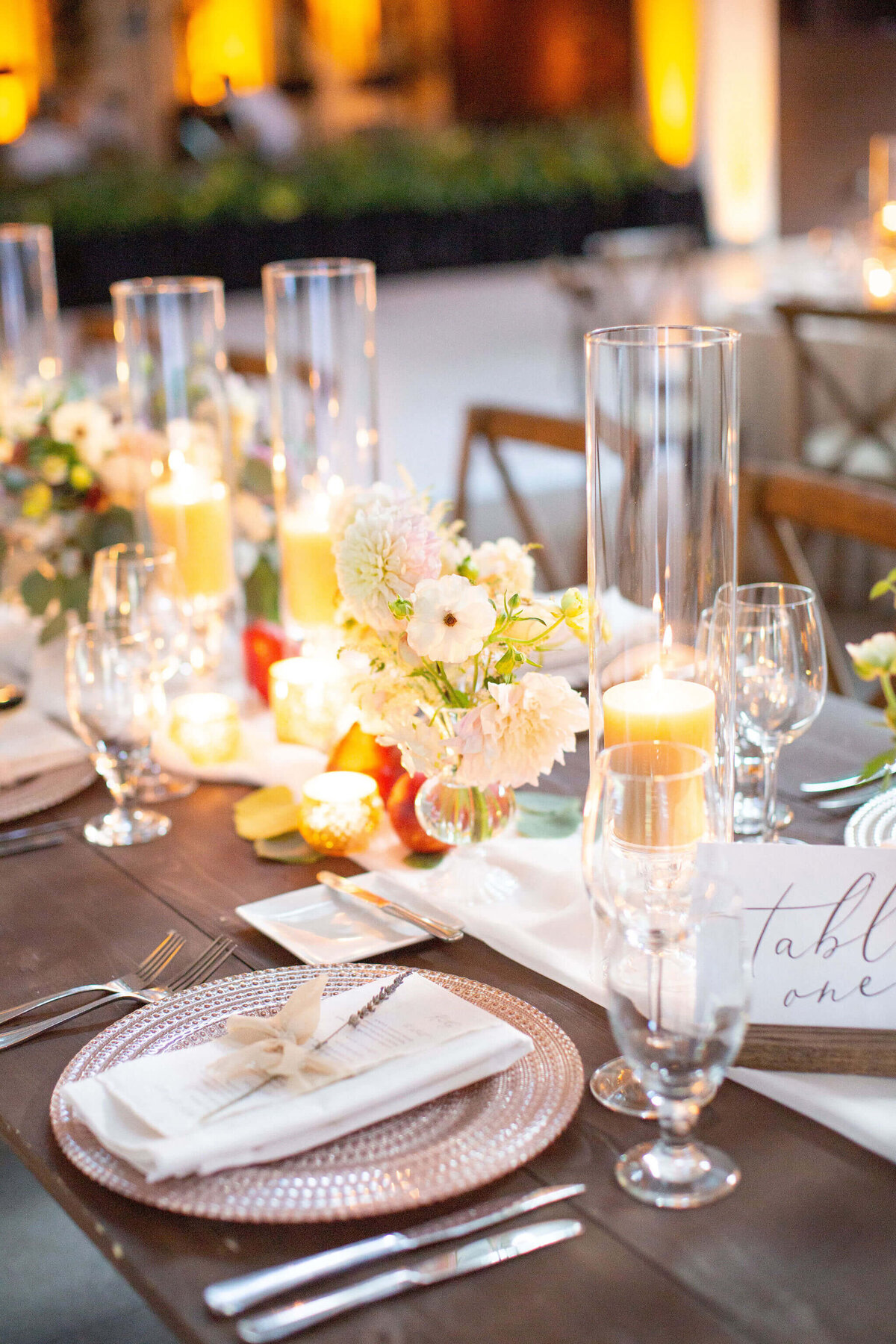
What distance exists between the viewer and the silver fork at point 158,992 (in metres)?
1.00

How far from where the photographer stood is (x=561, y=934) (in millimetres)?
1115

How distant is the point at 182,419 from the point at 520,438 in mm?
884

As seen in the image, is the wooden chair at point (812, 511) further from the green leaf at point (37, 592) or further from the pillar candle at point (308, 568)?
the green leaf at point (37, 592)

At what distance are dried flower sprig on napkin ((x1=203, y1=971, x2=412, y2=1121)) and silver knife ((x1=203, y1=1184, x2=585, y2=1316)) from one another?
0.12 meters

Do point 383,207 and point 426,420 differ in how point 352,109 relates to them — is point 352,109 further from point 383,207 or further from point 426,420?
point 426,420

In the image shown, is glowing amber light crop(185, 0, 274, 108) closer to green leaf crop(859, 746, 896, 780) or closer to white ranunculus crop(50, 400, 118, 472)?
white ranunculus crop(50, 400, 118, 472)

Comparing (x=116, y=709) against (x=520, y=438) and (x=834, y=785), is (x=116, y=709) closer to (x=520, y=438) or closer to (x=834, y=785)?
(x=834, y=785)

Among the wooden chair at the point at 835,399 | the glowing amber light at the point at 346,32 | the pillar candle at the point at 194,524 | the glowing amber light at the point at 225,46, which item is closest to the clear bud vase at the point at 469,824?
the pillar candle at the point at 194,524

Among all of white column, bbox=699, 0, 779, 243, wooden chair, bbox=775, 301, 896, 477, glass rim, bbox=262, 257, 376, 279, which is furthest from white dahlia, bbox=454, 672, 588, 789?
white column, bbox=699, 0, 779, 243

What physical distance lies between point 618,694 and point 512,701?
0.11 m

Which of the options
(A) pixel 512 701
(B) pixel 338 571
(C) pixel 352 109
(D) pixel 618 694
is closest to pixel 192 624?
(B) pixel 338 571

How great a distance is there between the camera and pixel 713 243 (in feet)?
34.8

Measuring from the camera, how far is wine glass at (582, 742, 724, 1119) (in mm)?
866

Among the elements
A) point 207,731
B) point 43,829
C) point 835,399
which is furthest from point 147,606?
point 835,399
